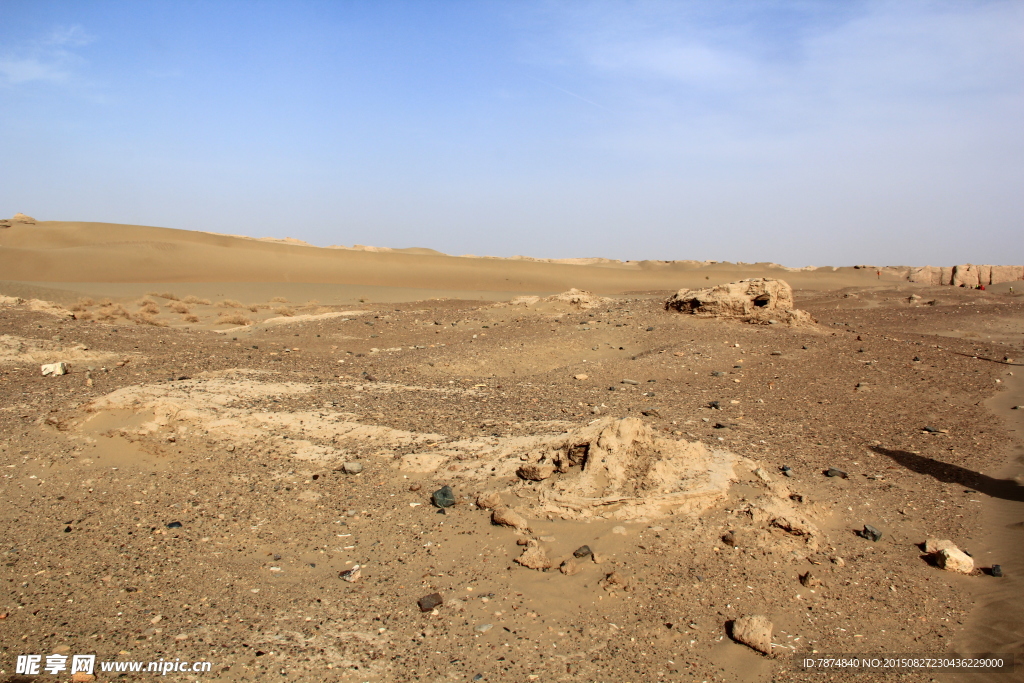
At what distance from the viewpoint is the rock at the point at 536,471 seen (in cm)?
480

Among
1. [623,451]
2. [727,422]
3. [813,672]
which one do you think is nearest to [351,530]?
[623,451]

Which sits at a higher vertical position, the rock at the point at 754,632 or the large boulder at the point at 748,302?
the large boulder at the point at 748,302

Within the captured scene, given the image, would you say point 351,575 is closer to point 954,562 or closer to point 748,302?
point 954,562

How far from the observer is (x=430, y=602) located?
3555mm

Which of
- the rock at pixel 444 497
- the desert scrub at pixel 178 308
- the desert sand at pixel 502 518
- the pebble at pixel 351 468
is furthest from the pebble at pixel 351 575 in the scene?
the desert scrub at pixel 178 308

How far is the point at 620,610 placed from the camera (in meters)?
3.57

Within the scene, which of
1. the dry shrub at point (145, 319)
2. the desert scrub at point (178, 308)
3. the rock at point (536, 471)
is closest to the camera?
the rock at point (536, 471)

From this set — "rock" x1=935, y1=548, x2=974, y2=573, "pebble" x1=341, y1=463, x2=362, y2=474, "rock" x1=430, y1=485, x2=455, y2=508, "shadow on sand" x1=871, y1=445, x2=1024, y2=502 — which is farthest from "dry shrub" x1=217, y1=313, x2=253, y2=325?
"rock" x1=935, y1=548, x2=974, y2=573

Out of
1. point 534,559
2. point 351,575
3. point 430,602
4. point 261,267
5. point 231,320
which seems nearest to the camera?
point 430,602

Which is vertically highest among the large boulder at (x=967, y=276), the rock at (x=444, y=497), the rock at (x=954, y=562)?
the large boulder at (x=967, y=276)

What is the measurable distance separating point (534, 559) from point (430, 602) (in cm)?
70

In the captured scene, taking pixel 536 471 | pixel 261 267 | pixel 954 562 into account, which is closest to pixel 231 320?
pixel 536 471

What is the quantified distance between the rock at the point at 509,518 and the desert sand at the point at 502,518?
0.06 feet

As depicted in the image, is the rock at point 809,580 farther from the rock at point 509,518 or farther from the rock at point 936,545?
the rock at point 509,518
